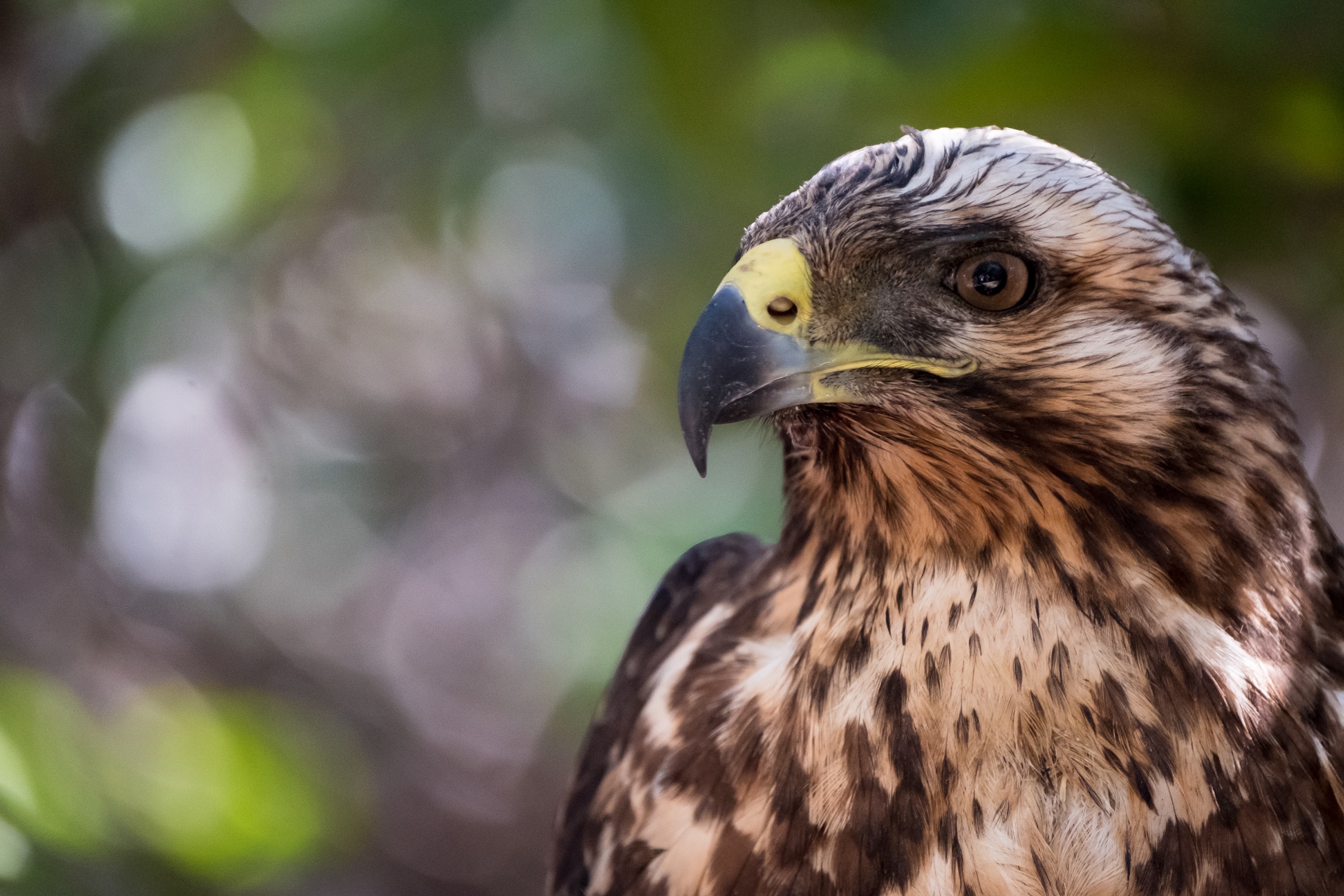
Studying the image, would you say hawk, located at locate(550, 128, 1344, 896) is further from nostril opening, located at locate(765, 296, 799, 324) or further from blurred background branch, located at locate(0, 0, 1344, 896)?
blurred background branch, located at locate(0, 0, 1344, 896)

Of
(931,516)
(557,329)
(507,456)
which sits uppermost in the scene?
(557,329)

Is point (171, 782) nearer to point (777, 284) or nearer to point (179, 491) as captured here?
point (179, 491)

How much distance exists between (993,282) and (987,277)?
0.03 feet

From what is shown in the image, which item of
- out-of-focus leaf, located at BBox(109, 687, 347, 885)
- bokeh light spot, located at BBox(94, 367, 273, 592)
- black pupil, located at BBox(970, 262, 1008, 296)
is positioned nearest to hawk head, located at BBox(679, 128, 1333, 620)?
black pupil, located at BBox(970, 262, 1008, 296)

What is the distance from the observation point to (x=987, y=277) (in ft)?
5.58

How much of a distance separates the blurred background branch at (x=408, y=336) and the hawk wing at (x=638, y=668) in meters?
0.51

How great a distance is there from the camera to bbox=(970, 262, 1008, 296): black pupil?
1699mm

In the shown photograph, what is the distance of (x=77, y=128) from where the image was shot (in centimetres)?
427

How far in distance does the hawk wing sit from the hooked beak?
2.20 feet

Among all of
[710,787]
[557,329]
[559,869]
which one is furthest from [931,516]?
[557,329]

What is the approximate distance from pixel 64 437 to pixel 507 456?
195cm

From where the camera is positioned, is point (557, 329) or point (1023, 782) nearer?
point (1023, 782)

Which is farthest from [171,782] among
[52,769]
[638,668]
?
[638,668]

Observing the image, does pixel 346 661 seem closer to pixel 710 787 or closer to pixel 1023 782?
pixel 710 787
